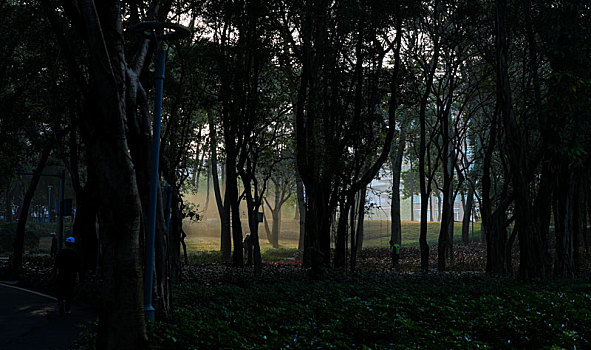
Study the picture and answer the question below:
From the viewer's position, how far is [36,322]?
12344 millimetres

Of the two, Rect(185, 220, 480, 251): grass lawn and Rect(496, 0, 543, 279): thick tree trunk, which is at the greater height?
Rect(496, 0, 543, 279): thick tree trunk

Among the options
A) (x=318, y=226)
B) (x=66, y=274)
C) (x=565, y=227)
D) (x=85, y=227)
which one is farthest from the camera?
(x=85, y=227)

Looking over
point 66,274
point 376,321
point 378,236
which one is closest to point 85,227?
point 66,274

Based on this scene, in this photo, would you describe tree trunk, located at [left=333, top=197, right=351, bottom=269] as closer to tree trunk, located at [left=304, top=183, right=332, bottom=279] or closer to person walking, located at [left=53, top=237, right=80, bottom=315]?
tree trunk, located at [left=304, top=183, right=332, bottom=279]

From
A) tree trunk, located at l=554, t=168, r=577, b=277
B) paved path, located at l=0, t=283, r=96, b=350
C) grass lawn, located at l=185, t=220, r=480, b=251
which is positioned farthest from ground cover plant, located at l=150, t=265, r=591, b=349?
grass lawn, located at l=185, t=220, r=480, b=251

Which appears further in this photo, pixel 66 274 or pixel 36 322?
pixel 66 274

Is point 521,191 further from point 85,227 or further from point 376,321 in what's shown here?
point 85,227

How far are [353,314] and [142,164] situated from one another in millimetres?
3737

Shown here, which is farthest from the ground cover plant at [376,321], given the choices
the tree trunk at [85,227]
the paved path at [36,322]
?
the tree trunk at [85,227]

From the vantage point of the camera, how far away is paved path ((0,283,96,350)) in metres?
10.00

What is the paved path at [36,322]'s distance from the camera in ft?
32.8

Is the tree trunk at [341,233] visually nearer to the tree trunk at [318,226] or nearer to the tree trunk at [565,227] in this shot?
the tree trunk at [318,226]

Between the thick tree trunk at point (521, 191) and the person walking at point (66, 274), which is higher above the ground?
the thick tree trunk at point (521, 191)

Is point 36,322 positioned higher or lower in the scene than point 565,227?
lower
